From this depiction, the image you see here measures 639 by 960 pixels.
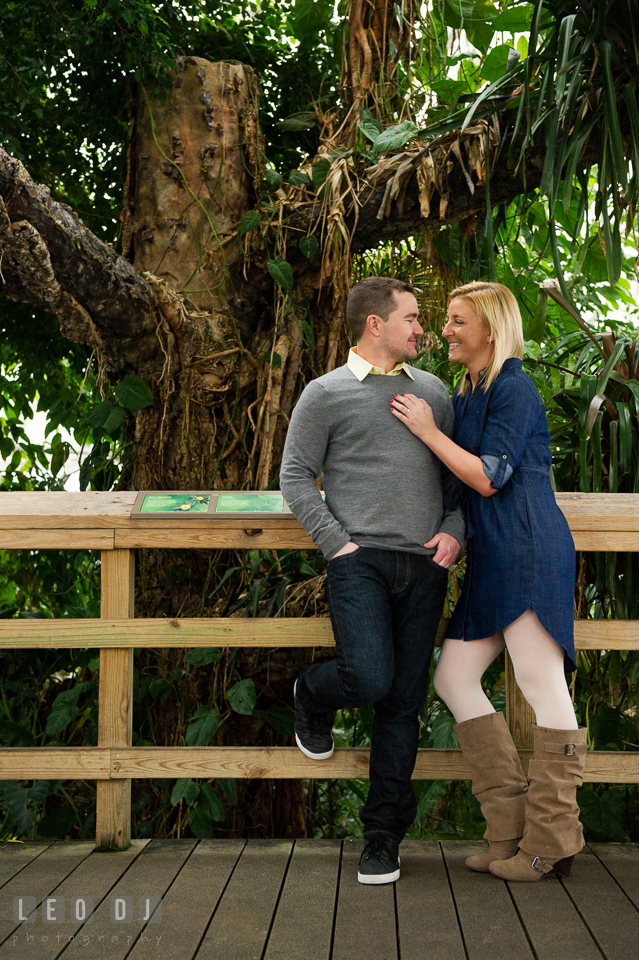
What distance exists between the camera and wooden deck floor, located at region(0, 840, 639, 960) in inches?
67.9

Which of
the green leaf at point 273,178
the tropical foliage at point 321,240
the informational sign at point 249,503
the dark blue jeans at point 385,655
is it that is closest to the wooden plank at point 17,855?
the tropical foliage at point 321,240

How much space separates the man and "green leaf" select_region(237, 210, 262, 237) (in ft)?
3.91

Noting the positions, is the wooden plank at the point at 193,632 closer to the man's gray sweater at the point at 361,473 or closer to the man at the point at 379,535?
the man at the point at 379,535

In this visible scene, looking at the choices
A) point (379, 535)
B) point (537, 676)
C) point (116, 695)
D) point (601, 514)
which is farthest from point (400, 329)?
point (116, 695)

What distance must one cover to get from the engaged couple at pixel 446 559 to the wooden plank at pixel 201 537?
262mm

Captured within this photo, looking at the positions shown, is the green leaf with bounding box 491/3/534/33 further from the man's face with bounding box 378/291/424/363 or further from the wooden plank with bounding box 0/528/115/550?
the wooden plank with bounding box 0/528/115/550

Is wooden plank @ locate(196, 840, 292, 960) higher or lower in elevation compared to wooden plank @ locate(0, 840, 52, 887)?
higher

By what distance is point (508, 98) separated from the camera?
290cm

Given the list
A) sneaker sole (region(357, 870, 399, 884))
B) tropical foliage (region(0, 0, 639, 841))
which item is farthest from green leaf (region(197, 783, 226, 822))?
sneaker sole (region(357, 870, 399, 884))

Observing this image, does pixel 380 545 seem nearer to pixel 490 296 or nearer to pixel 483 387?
pixel 483 387

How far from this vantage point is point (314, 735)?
231 centimetres

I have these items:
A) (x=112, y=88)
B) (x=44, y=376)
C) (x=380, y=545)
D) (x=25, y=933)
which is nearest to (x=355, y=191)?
(x=112, y=88)

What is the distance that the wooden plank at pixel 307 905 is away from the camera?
1.73 m

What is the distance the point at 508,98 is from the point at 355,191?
2.07ft
